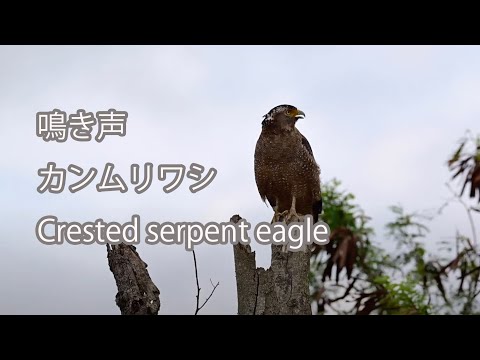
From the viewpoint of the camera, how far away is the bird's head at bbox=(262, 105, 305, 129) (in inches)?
142

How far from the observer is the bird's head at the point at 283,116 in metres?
3.62

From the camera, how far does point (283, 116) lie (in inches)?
143

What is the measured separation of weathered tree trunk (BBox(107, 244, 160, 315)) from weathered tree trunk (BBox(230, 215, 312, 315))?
381 millimetres

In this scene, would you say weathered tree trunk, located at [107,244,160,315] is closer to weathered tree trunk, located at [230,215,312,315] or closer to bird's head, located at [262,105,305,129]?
weathered tree trunk, located at [230,215,312,315]

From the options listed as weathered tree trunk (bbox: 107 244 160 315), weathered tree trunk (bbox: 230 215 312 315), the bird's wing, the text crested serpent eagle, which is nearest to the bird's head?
the text crested serpent eagle

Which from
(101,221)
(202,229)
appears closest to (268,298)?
(202,229)

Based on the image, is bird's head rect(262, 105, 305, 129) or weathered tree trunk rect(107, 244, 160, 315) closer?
weathered tree trunk rect(107, 244, 160, 315)

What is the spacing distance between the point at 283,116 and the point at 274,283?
130 centimetres

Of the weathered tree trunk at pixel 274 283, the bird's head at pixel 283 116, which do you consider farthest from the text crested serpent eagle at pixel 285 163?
the weathered tree trunk at pixel 274 283

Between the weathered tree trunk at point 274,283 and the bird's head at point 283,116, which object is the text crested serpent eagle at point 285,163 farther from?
the weathered tree trunk at point 274,283

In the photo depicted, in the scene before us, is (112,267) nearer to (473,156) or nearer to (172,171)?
(172,171)

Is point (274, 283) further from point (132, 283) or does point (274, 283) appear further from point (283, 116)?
point (283, 116)

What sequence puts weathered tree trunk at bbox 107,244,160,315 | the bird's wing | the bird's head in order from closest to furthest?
weathered tree trunk at bbox 107,244,160,315, the bird's head, the bird's wing
